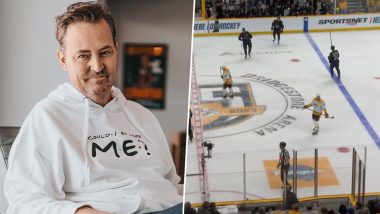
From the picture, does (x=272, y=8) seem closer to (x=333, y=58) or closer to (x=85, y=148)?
(x=333, y=58)

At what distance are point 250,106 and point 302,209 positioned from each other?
0.21 meters

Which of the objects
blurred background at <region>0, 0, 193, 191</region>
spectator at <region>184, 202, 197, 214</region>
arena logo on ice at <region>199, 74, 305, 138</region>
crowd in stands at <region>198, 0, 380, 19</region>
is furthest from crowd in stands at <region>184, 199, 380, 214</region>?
blurred background at <region>0, 0, 193, 191</region>

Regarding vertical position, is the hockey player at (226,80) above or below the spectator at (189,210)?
above

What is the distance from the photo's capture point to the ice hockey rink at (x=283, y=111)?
3.07 ft

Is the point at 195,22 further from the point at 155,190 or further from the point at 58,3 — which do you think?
the point at 58,3

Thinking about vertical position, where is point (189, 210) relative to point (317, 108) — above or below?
below

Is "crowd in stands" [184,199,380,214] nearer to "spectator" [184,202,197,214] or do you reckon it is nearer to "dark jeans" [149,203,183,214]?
"spectator" [184,202,197,214]

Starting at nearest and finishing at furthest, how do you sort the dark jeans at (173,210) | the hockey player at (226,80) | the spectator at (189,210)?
1. the spectator at (189,210)
2. the hockey player at (226,80)
3. the dark jeans at (173,210)

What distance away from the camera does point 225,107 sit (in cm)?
99

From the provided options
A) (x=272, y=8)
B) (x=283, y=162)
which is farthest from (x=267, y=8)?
(x=283, y=162)

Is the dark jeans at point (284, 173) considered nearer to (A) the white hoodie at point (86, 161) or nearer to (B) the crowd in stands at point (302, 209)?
(B) the crowd in stands at point (302, 209)

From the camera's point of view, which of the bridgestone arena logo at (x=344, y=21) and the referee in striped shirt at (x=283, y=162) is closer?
the referee in striped shirt at (x=283, y=162)

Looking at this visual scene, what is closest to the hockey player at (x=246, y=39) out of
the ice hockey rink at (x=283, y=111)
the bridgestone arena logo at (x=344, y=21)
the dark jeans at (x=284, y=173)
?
the ice hockey rink at (x=283, y=111)

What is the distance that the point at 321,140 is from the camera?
3.31 feet
